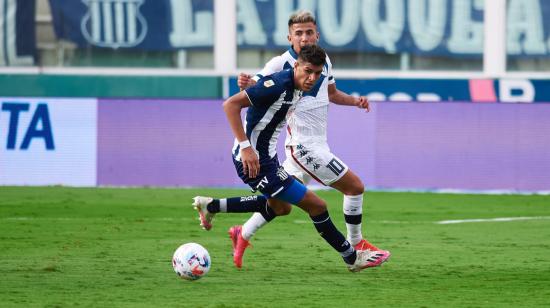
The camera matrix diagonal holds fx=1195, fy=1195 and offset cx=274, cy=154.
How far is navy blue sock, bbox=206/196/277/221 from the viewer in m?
9.41

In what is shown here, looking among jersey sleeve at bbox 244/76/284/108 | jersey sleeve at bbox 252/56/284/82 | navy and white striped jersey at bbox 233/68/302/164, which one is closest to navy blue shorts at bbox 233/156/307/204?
navy and white striped jersey at bbox 233/68/302/164

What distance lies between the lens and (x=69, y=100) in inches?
666

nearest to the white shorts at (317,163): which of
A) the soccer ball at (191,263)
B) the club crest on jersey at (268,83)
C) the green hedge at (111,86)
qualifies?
the club crest on jersey at (268,83)

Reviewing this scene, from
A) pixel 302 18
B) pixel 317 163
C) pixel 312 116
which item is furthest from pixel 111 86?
pixel 302 18

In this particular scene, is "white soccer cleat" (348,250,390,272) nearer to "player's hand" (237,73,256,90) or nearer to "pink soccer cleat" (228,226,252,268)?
"pink soccer cleat" (228,226,252,268)

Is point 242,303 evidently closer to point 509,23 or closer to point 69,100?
point 69,100

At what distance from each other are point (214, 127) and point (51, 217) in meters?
4.26

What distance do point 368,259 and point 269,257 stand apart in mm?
1169

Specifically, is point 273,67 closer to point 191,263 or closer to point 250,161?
point 250,161

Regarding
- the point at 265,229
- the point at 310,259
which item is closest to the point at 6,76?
the point at 265,229

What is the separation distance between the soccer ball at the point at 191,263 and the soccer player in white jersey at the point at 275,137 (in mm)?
668

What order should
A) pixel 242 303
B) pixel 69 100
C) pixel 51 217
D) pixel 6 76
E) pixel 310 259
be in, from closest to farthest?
pixel 242 303 < pixel 310 259 < pixel 51 217 < pixel 69 100 < pixel 6 76

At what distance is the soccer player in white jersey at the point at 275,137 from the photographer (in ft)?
27.1

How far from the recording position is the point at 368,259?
895 cm
